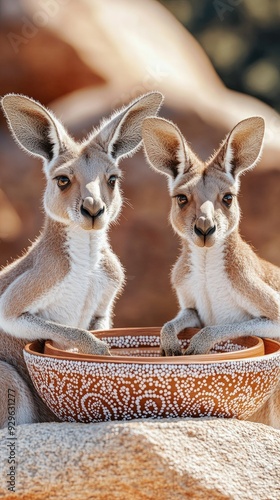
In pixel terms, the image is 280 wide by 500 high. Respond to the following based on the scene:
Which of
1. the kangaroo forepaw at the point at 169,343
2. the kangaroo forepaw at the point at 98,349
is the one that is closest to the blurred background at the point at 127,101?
the kangaroo forepaw at the point at 169,343

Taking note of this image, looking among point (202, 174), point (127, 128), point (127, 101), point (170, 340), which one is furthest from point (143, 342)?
point (127, 101)

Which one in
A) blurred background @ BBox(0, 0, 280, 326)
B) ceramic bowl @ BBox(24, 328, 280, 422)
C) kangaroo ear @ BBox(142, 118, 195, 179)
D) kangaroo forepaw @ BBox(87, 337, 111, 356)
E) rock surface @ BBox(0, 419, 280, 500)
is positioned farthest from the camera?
blurred background @ BBox(0, 0, 280, 326)

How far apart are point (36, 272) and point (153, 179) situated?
2.21m

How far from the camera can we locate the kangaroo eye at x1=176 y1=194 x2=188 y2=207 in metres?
2.85

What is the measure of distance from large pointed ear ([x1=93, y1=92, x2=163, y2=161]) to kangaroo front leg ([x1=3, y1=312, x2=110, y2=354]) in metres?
0.66

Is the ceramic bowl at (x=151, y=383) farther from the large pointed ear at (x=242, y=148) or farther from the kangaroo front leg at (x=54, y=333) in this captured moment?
the large pointed ear at (x=242, y=148)

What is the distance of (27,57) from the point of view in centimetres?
536

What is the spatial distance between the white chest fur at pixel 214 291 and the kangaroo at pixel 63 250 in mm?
297

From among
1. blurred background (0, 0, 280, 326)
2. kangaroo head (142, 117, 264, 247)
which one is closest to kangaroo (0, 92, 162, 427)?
kangaroo head (142, 117, 264, 247)

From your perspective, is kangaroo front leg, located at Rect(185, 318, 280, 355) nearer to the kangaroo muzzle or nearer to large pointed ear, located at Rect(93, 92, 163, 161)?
the kangaroo muzzle

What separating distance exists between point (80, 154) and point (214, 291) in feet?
2.25

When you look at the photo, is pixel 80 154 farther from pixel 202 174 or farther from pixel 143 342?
pixel 143 342

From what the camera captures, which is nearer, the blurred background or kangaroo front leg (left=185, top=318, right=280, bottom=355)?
kangaroo front leg (left=185, top=318, right=280, bottom=355)

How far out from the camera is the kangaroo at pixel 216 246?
2.81m
